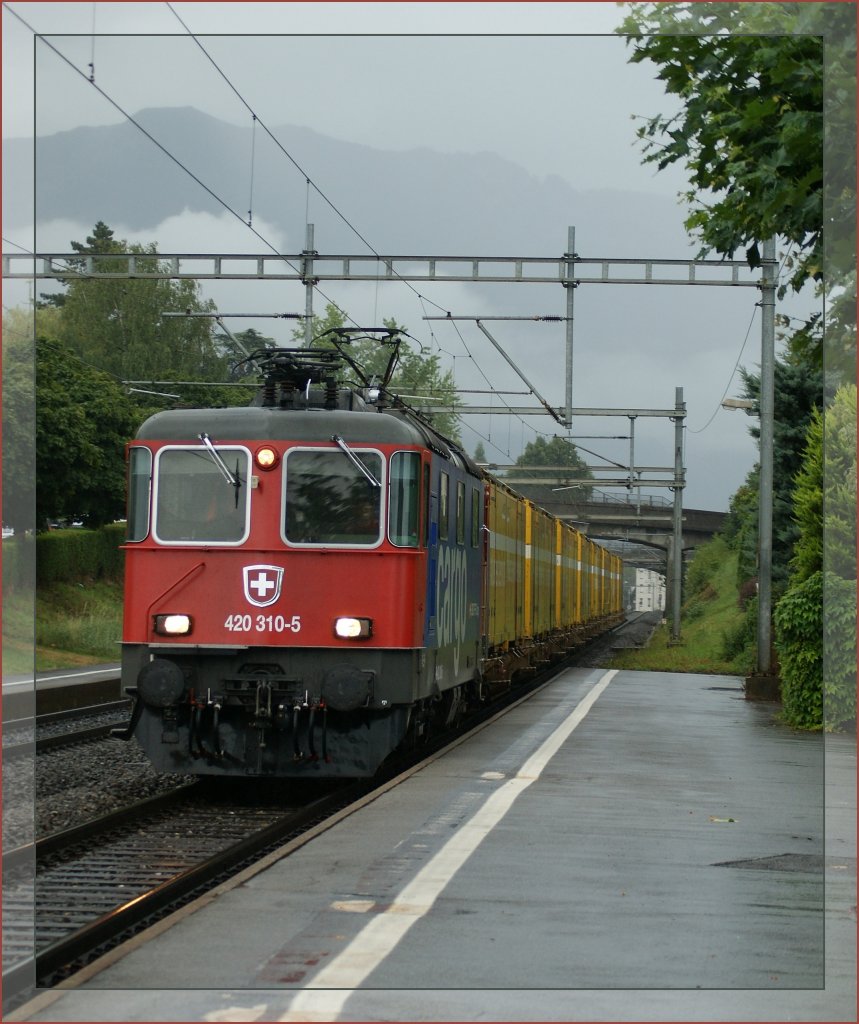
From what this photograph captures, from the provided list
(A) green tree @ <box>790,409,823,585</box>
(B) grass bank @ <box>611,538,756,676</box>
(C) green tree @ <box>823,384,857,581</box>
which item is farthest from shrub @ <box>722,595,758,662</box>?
(C) green tree @ <box>823,384,857,581</box>

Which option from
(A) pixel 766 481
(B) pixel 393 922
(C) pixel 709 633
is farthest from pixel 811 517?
(C) pixel 709 633

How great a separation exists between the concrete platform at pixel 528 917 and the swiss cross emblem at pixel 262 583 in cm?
183

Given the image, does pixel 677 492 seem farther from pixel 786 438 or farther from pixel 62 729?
pixel 62 729

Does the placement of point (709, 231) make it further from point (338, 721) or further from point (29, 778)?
point (29, 778)

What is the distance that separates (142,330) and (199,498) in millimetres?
33790

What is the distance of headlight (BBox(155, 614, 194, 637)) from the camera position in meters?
12.6

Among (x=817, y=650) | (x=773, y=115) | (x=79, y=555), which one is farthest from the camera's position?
(x=79, y=555)

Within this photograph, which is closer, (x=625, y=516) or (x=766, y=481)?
(x=766, y=481)

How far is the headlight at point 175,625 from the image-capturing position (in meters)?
12.6

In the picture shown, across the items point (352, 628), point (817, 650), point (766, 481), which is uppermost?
point (766, 481)

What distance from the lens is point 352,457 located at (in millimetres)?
12883

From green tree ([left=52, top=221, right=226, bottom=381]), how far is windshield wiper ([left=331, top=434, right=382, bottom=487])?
31.0 meters

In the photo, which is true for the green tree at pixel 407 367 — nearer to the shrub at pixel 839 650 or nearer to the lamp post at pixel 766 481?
the lamp post at pixel 766 481

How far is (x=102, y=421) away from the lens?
1593 inches
